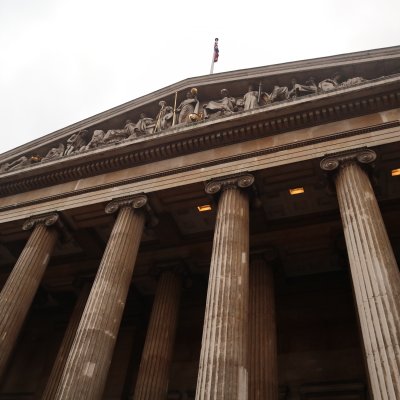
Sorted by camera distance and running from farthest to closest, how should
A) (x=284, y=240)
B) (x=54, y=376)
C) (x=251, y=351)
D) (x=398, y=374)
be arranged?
(x=284, y=240) < (x=54, y=376) < (x=251, y=351) < (x=398, y=374)

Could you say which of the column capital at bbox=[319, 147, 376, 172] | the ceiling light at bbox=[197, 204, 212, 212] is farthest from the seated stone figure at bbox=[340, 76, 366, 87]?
the ceiling light at bbox=[197, 204, 212, 212]

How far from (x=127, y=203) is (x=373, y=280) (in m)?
9.56

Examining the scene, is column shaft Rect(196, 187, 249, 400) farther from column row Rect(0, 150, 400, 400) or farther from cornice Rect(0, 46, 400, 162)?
cornice Rect(0, 46, 400, 162)

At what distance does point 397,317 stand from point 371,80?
906 cm

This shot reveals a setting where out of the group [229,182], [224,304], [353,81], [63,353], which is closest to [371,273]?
[224,304]

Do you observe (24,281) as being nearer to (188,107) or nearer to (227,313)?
(227,313)

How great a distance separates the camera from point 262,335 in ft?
51.0

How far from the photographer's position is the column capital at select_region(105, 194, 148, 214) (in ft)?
56.2

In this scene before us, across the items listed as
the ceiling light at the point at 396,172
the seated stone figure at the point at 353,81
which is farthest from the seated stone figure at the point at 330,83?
the ceiling light at the point at 396,172

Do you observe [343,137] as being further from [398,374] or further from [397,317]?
[398,374]

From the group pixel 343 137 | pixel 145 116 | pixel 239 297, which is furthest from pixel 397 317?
pixel 145 116

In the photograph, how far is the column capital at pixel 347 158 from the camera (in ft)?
47.4

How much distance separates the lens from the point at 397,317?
10.3 metres

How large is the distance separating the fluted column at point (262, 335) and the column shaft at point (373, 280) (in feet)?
15.4
